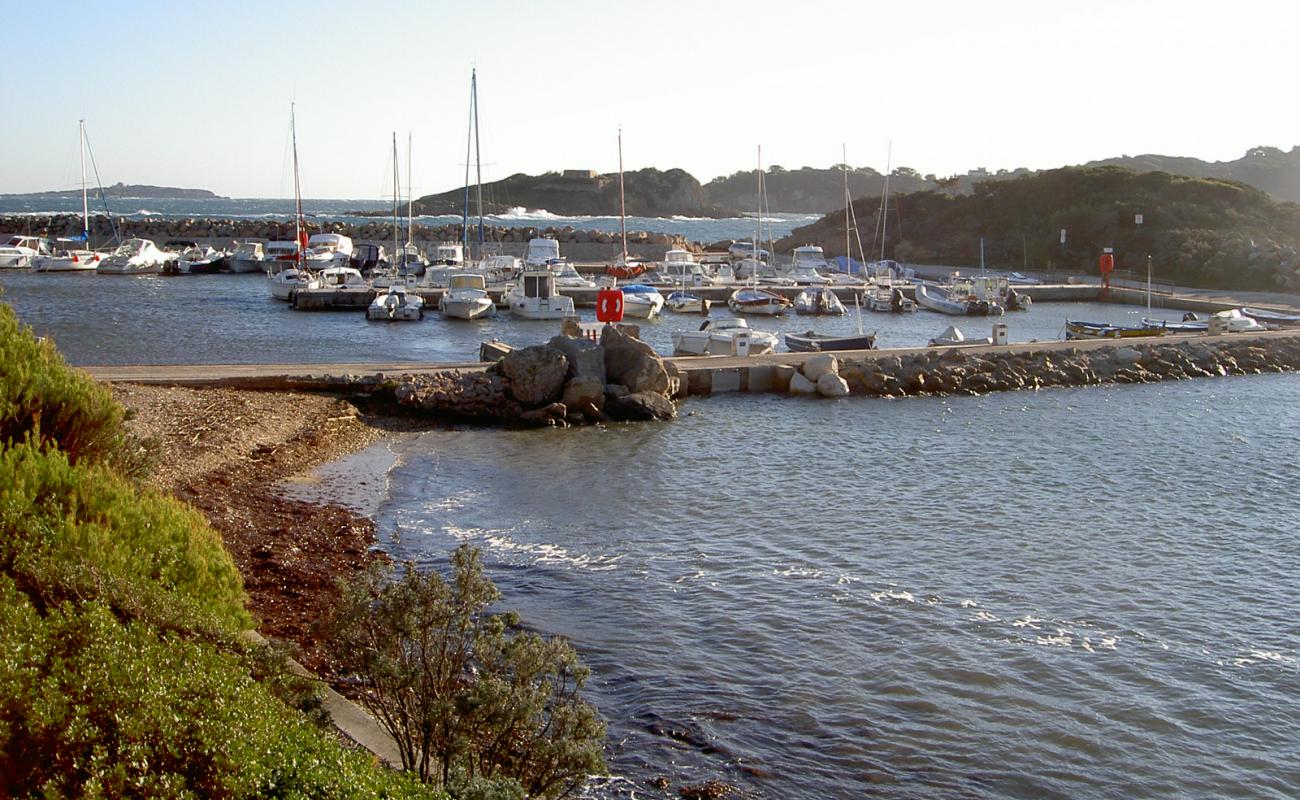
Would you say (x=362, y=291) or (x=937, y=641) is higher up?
(x=362, y=291)

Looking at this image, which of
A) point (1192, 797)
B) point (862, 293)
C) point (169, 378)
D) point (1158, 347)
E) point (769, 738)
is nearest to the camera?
point (1192, 797)

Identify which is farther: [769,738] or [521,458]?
[521,458]

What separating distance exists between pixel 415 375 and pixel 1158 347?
76.4 feet

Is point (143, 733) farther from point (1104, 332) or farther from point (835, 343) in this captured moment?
point (1104, 332)

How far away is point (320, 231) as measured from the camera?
3716 inches

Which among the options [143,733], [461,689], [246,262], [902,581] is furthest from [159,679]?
[246,262]

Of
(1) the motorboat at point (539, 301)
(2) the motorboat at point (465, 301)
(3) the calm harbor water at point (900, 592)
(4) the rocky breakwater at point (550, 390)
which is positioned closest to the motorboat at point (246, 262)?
(2) the motorboat at point (465, 301)

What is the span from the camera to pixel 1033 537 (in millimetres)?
17328

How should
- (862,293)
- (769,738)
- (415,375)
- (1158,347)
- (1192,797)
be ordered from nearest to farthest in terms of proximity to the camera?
(1192,797) → (769,738) → (415,375) → (1158,347) → (862,293)

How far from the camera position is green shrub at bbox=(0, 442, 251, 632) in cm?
763

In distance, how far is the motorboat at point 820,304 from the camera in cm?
5544

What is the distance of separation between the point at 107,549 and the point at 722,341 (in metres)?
28.2

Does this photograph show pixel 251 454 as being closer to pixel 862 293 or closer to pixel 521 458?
pixel 521 458

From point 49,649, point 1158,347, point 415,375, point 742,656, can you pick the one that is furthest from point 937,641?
point 1158,347
